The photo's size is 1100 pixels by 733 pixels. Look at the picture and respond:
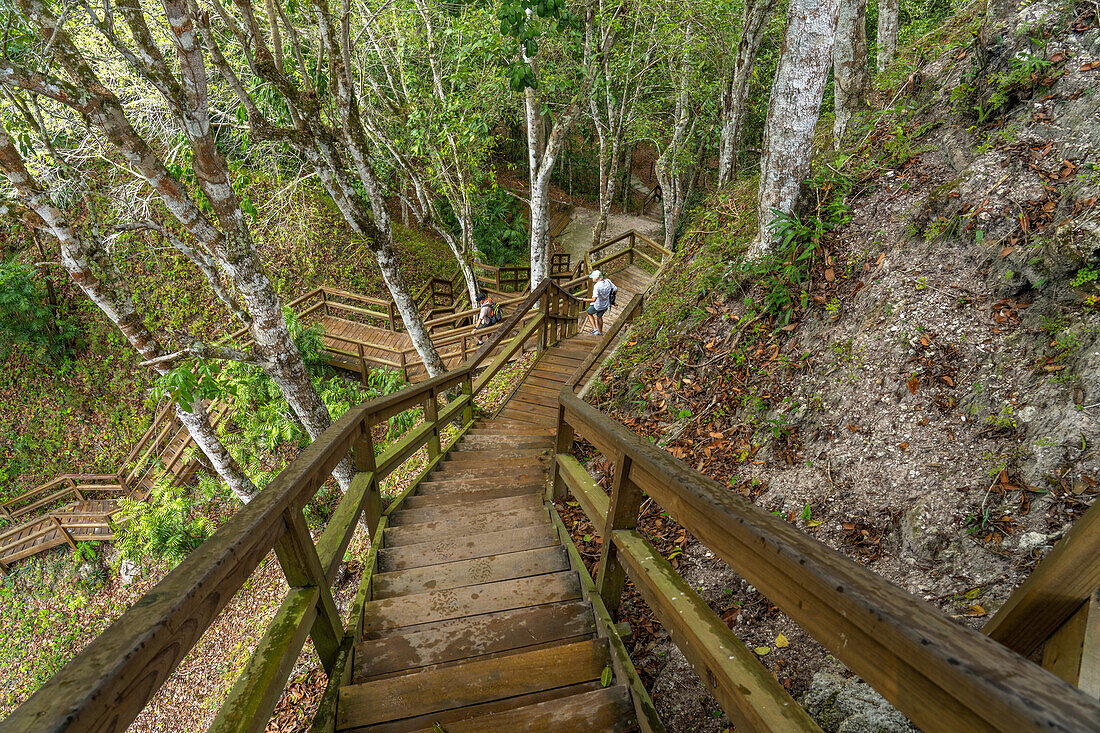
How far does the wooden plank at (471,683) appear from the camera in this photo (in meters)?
2.09

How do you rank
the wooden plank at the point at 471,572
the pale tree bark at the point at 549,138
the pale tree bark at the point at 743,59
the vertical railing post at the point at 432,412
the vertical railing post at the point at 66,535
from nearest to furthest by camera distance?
the wooden plank at the point at 471,572 < the vertical railing post at the point at 432,412 < the pale tree bark at the point at 743,59 < the pale tree bark at the point at 549,138 < the vertical railing post at the point at 66,535

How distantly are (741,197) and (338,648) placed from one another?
262 inches

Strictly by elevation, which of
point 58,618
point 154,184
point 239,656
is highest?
point 154,184

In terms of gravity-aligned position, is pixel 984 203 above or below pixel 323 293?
above

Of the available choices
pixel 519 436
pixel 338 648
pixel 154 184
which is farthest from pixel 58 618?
pixel 338 648

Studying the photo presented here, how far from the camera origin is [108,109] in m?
4.61

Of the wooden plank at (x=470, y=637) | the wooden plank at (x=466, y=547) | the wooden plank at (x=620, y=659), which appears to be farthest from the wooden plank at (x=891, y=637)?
the wooden plank at (x=466, y=547)

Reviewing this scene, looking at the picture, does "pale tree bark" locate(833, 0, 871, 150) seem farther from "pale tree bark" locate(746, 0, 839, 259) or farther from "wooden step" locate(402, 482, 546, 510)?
"wooden step" locate(402, 482, 546, 510)

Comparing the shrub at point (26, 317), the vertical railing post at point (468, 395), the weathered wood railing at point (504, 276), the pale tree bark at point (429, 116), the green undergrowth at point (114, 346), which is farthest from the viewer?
the weathered wood railing at point (504, 276)

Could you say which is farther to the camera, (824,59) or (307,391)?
(307,391)

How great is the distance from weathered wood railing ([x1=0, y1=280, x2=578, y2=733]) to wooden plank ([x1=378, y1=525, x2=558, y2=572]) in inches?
6.6

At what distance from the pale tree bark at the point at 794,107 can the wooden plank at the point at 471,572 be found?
3.63m

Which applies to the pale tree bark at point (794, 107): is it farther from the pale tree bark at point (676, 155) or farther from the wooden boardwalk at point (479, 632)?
the pale tree bark at point (676, 155)

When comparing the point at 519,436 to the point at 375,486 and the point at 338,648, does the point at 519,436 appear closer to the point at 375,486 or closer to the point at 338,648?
the point at 375,486
